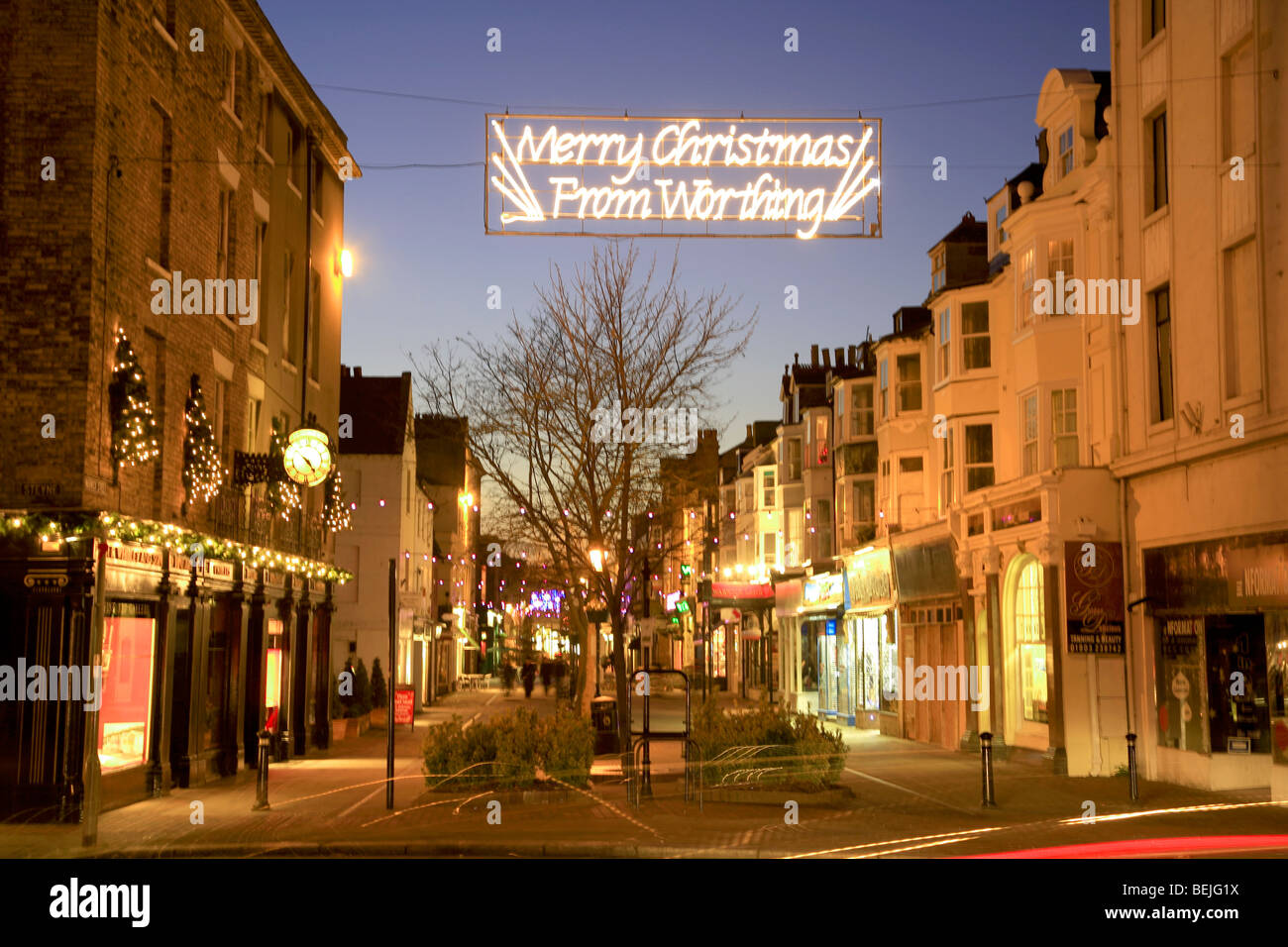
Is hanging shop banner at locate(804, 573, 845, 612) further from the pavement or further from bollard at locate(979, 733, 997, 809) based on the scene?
bollard at locate(979, 733, 997, 809)

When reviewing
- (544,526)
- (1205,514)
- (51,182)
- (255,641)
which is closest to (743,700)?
(544,526)

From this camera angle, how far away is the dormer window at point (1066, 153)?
25.6 m

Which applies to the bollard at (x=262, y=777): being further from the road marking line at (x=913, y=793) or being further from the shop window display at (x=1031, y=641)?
the shop window display at (x=1031, y=641)

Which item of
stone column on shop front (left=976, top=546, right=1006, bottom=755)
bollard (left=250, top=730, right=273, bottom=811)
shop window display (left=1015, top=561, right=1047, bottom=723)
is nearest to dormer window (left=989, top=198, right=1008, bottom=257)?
stone column on shop front (left=976, top=546, right=1006, bottom=755)

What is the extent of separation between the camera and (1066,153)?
2578 centimetres

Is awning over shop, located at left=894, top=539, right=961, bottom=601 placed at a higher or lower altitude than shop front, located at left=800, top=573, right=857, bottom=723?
higher

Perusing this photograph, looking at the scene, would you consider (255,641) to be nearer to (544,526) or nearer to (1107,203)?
(544,526)

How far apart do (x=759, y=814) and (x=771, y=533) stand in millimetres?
39766

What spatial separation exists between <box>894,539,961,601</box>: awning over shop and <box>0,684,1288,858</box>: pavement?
6758 millimetres

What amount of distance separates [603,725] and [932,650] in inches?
376

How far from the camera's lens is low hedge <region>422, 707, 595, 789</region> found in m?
19.0

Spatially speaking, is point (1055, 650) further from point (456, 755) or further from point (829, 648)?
point (829, 648)

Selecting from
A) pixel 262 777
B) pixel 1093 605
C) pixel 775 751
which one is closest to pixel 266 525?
pixel 262 777

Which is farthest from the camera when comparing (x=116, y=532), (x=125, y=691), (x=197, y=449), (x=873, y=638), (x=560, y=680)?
(x=560, y=680)
